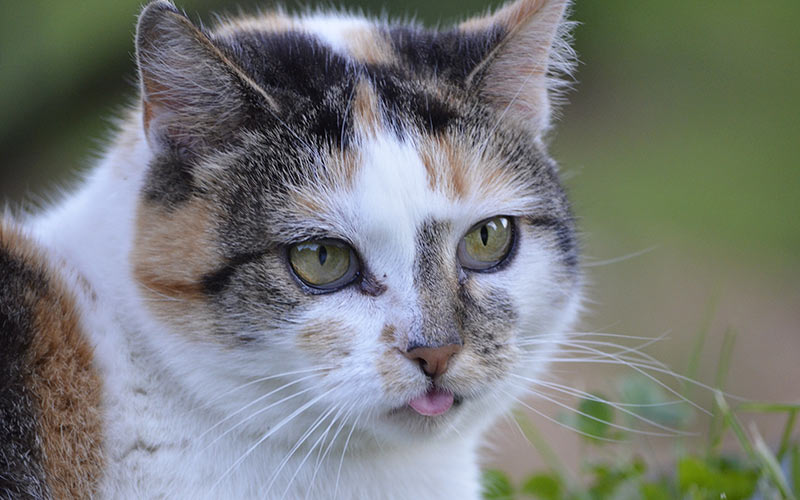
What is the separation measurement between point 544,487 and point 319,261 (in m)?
1.30

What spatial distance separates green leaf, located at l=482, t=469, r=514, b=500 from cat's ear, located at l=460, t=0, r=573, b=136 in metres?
1.29

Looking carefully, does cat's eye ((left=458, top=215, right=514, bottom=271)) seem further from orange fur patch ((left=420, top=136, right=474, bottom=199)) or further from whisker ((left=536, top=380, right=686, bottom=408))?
whisker ((left=536, top=380, right=686, bottom=408))

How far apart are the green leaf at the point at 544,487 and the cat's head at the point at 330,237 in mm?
577

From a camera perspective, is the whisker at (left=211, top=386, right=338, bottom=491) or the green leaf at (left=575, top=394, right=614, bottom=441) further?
the green leaf at (left=575, top=394, right=614, bottom=441)

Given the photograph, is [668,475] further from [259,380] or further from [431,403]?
[259,380]

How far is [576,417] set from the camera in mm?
3078

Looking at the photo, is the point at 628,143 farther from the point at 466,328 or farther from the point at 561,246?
the point at 466,328

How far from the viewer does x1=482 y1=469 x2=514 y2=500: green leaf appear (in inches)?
124

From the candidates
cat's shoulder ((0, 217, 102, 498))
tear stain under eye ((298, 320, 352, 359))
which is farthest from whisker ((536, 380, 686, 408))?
cat's shoulder ((0, 217, 102, 498))

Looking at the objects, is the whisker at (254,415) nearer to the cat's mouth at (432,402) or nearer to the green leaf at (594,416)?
the cat's mouth at (432,402)

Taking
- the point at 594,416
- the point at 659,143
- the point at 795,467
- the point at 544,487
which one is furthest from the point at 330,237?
the point at 659,143

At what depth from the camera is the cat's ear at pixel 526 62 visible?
2598 millimetres

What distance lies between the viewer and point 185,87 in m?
2.36

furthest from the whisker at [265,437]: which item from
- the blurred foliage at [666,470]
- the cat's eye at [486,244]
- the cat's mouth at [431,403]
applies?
the blurred foliage at [666,470]
